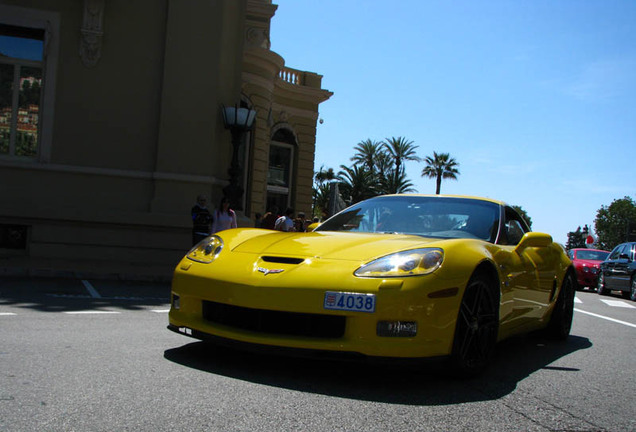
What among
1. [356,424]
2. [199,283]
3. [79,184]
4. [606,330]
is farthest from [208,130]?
[356,424]

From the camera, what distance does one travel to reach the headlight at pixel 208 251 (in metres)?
4.48

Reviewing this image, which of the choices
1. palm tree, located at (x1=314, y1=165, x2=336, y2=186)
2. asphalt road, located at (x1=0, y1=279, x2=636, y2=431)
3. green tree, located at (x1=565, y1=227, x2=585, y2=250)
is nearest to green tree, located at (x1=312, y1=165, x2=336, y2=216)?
palm tree, located at (x1=314, y1=165, x2=336, y2=186)

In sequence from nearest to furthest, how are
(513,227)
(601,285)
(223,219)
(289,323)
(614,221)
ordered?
(289,323) < (513,227) < (223,219) < (601,285) < (614,221)

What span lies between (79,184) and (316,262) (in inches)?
400

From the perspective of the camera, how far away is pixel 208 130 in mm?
13750

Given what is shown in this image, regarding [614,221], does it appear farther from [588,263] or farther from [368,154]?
[588,263]

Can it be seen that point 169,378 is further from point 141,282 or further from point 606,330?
point 141,282

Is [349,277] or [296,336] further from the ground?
[349,277]

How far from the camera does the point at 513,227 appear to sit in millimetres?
5781

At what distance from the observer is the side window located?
17.8ft

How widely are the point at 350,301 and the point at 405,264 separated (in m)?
0.43

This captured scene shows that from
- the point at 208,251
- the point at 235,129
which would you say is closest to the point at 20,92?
the point at 235,129

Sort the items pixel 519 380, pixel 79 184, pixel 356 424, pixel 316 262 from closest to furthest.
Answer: pixel 356 424
pixel 316 262
pixel 519 380
pixel 79 184

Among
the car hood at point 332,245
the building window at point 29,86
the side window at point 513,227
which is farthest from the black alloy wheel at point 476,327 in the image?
the building window at point 29,86
